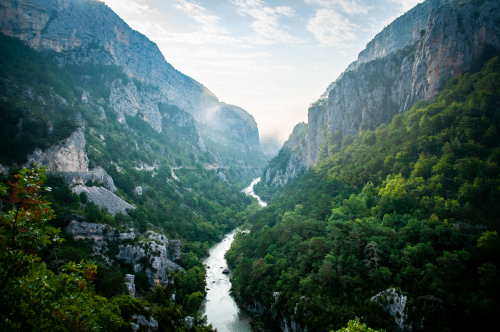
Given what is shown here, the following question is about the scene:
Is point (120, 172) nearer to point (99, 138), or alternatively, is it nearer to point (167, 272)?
point (99, 138)

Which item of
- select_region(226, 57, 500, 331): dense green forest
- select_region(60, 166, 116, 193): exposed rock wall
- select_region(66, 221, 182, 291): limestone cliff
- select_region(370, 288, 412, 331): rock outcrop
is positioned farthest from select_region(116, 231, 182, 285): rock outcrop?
select_region(370, 288, 412, 331): rock outcrop

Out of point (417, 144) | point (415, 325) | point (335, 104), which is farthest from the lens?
point (335, 104)

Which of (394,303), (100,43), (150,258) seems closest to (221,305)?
(150,258)

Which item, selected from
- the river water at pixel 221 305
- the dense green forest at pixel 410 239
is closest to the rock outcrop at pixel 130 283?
the river water at pixel 221 305

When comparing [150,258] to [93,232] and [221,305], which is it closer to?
[93,232]

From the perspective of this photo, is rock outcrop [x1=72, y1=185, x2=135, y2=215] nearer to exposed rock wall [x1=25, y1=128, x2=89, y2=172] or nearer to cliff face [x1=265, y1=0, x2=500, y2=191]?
exposed rock wall [x1=25, y1=128, x2=89, y2=172]

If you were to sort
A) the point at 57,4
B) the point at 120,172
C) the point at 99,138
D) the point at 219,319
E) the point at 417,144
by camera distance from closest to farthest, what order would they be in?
the point at 219,319 < the point at 417,144 < the point at 120,172 < the point at 99,138 < the point at 57,4

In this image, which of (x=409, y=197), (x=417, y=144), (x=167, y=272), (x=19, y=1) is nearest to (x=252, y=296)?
(x=167, y=272)
